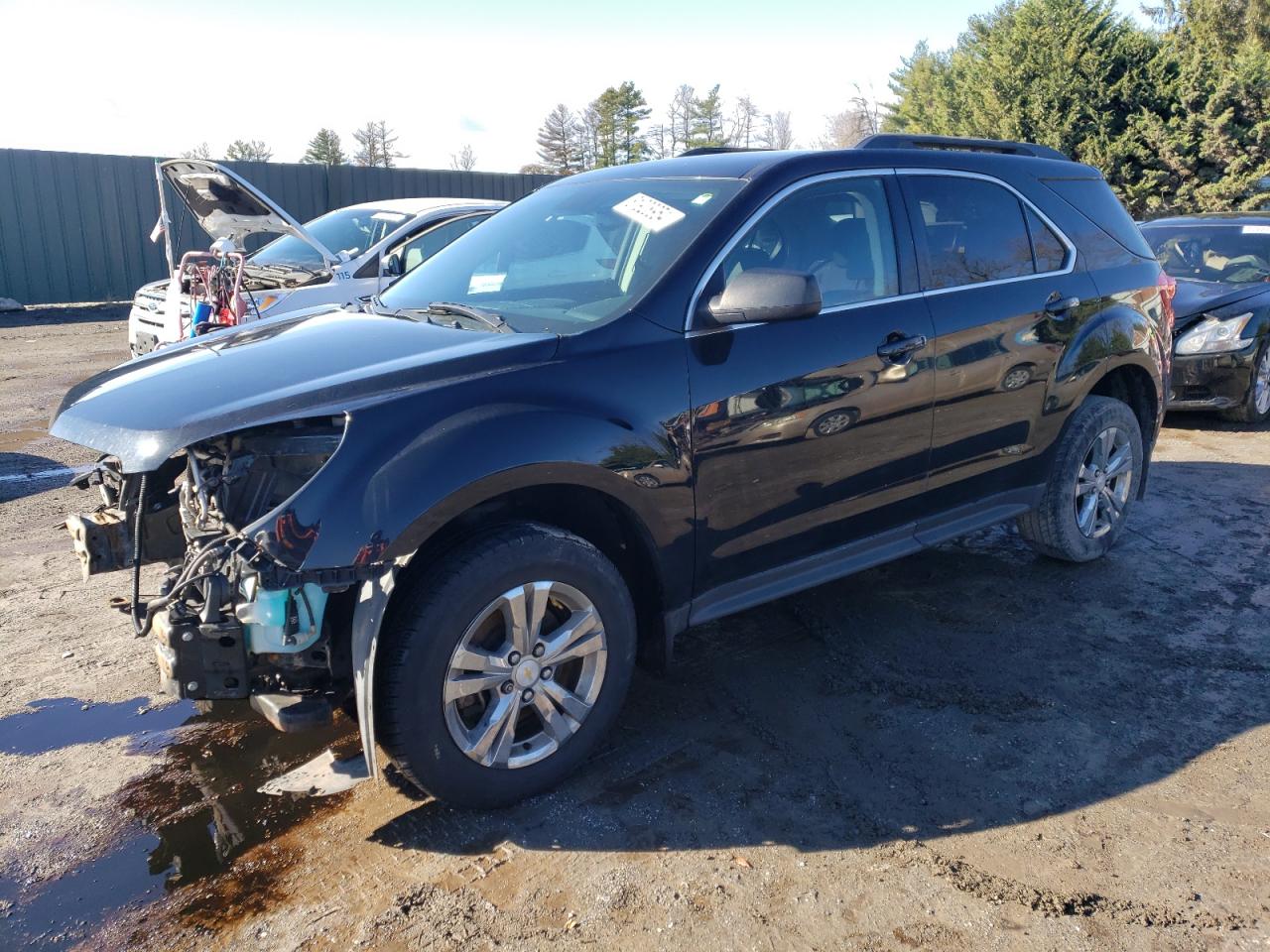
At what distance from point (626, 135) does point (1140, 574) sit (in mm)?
54459

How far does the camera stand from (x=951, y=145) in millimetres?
4758

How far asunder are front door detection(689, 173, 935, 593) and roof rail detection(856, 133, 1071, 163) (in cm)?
45

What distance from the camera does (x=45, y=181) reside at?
61.9 ft

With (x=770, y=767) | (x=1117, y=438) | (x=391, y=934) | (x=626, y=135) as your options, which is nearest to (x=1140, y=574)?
(x=1117, y=438)

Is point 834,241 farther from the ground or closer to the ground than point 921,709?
farther from the ground

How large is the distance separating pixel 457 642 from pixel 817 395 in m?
1.58

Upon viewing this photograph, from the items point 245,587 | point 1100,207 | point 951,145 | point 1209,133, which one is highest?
point 1209,133

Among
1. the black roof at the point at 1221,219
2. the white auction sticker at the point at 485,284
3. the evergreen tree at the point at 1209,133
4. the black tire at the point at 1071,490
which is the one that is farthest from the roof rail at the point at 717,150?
the evergreen tree at the point at 1209,133

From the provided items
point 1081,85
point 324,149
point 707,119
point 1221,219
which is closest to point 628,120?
point 707,119

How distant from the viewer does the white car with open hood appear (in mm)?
7859

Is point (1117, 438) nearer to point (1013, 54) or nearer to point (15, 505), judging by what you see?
point (15, 505)

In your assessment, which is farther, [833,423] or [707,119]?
[707,119]

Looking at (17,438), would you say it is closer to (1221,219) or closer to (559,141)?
(1221,219)

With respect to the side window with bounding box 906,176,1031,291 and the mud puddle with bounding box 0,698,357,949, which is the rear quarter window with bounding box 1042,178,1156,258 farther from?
the mud puddle with bounding box 0,698,357,949
